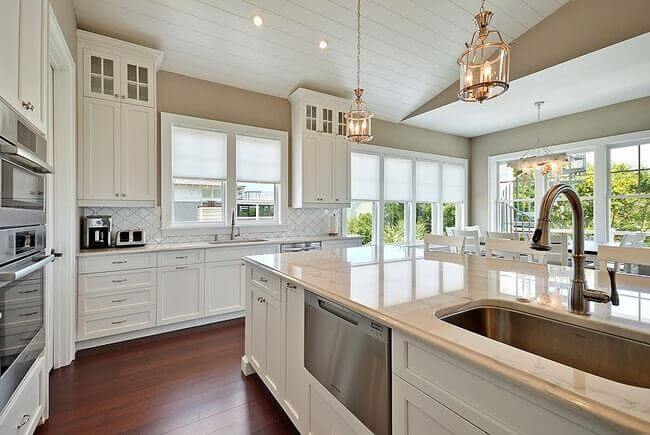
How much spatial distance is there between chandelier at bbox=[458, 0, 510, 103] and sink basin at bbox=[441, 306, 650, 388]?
4.62ft

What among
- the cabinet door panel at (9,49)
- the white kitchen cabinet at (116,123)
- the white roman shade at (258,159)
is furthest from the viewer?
the white roman shade at (258,159)

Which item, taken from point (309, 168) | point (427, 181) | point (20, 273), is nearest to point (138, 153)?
point (309, 168)

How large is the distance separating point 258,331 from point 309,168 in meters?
2.62

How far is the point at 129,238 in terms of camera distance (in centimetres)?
337

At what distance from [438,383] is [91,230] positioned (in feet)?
11.5

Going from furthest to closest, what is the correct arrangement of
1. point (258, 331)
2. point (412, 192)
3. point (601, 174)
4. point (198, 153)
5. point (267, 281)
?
point (412, 192) < point (601, 174) < point (198, 153) < point (258, 331) < point (267, 281)

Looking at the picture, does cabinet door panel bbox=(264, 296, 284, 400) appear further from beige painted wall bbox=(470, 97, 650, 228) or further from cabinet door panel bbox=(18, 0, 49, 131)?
beige painted wall bbox=(470, 97, 650, 228)

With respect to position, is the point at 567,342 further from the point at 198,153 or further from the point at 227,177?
the point at 198,153

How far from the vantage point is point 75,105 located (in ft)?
9.23

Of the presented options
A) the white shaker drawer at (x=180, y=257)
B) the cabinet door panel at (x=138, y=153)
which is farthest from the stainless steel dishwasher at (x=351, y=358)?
the cabinet door panel at (x=138, y=153)

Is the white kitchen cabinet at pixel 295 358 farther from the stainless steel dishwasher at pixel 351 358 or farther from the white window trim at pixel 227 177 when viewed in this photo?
the white window trim at pixel 227 177

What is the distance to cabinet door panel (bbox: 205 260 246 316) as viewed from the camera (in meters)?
3.53

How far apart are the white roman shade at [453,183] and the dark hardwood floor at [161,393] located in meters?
4.91

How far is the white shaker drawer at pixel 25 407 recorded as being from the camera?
1318 mm
